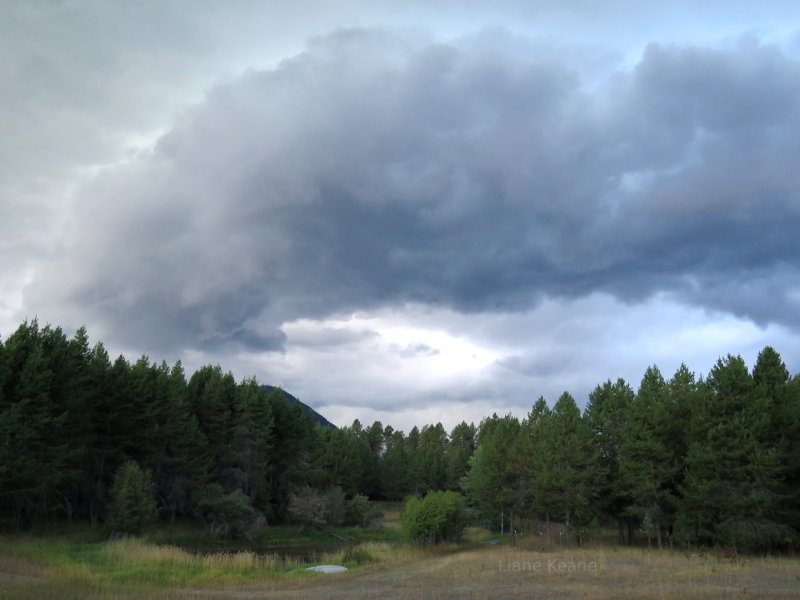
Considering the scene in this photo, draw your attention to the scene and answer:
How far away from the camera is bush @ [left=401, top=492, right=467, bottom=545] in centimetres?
5569

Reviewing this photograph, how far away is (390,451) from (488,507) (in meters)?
65.5

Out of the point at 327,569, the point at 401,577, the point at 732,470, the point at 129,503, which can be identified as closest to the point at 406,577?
the point at 401,577

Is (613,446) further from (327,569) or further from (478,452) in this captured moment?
(327,569)

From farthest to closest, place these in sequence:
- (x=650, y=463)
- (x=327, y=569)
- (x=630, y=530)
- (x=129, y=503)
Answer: (x=630, y=530), (x=129, y=503), (x=650, y=463), (x=327, y=569)

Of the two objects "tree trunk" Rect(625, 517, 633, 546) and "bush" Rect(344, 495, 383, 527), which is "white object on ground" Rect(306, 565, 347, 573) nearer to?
"tree trunk" Rect(625, 517, 633, 546)

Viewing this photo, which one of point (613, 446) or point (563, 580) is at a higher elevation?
point (613, 446)

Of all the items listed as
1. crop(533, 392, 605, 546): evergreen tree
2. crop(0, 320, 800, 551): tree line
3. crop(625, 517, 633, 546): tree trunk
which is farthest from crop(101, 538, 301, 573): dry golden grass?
crop(625, 517, 633, 546): tree trunk

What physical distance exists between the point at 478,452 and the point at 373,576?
146 ft

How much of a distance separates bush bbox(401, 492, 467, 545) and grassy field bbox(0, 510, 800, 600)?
30.5ft

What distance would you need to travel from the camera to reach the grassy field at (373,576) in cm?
2452

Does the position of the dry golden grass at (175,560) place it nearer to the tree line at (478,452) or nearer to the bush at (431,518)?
the tree line at (478,452)

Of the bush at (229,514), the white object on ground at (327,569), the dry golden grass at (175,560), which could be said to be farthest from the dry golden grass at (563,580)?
the bush at (229,514)

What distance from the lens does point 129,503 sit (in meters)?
49.8

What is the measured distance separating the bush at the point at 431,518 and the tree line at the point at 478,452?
28.9ft
